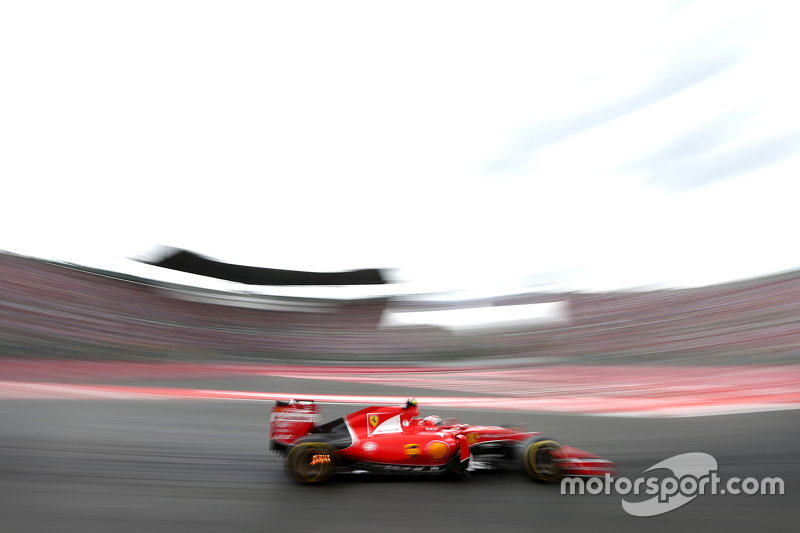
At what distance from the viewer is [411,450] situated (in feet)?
11.5

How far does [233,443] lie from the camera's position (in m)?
4.83

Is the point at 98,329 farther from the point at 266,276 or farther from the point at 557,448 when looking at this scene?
the point at 557,448

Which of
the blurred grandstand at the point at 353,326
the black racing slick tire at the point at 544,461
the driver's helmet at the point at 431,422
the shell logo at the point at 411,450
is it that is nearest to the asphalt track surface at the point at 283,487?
the black racing slick tire at the point at 544,461

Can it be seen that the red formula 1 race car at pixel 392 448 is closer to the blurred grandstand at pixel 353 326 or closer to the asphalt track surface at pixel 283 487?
the asphalt track surface at pixel 283 487

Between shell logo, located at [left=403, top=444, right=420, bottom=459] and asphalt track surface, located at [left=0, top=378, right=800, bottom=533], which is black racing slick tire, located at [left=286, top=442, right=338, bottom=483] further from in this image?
shell logo, located at [left=403, top=444, right=420, bottom=459]

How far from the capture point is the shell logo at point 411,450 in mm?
3486

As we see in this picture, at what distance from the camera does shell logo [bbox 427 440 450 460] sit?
3500mm

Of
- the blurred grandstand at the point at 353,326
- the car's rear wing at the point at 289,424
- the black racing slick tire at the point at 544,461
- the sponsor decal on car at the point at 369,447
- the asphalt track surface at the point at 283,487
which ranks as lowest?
the asphalt track surface at the point at 283,487

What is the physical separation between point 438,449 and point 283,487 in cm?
110

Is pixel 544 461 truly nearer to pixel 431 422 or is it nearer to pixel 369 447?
pixel 431 422

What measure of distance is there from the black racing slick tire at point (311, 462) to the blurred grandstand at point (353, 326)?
12.7 meters

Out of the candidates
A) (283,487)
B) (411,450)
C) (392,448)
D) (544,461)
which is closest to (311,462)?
(283,487)

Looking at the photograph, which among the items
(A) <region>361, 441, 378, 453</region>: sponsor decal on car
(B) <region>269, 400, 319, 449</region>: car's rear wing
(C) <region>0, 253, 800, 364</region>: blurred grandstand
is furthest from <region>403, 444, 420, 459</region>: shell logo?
(C) <region>0, 253, 800, 364</region>: blurred grandstand

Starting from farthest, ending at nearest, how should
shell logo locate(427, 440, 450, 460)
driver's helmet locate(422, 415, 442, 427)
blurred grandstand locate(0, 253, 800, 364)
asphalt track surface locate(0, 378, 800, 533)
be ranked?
1. blurred grandstand locate(0, 253, 800, 364)
2. driver's helmet locate(422, 415, 442, 427)
3. shell logo locate(427, 440, 450, 460)
4. asphalt track surface locate(0, 378, 800, 533)
